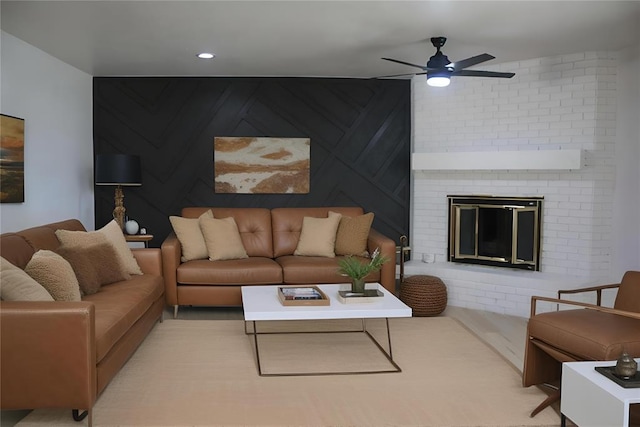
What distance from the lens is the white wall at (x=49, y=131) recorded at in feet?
15.0

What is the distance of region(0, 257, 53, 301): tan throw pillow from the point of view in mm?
Result: 2895

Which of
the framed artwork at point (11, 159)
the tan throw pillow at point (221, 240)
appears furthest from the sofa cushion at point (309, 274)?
the framed artwork at point (11, 159)

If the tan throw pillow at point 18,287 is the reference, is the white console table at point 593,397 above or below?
below

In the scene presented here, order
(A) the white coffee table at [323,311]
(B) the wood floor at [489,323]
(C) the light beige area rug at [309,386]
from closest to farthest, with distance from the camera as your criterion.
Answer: (C) the light beige area rug at [309,386], (A) the white coffee table at [323,311], (B) the wood floor at [489,323]

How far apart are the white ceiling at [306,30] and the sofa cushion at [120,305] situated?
194cm

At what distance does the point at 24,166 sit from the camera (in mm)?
4746

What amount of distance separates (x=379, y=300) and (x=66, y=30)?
3.16 m

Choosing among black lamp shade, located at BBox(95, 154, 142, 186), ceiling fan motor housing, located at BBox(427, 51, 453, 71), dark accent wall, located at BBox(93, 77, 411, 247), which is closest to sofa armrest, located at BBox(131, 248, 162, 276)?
black lamp shade, located at BBox(95, 154, 142, 186)

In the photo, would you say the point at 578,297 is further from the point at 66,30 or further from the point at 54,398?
the point at 66,30

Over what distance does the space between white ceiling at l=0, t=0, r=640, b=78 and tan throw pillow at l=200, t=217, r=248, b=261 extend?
1.58 metres

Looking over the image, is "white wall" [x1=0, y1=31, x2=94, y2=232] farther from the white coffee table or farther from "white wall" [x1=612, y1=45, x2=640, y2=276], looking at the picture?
"white wall" [x1=612, y1=45, x2=640, y2=276]

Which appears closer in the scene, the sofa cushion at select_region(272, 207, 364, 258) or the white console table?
the white console table

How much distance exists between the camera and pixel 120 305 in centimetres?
363

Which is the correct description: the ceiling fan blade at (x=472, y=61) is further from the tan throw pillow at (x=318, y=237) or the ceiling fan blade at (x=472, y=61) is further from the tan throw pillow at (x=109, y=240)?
the tan throw pillow at (x=109, y=240)
